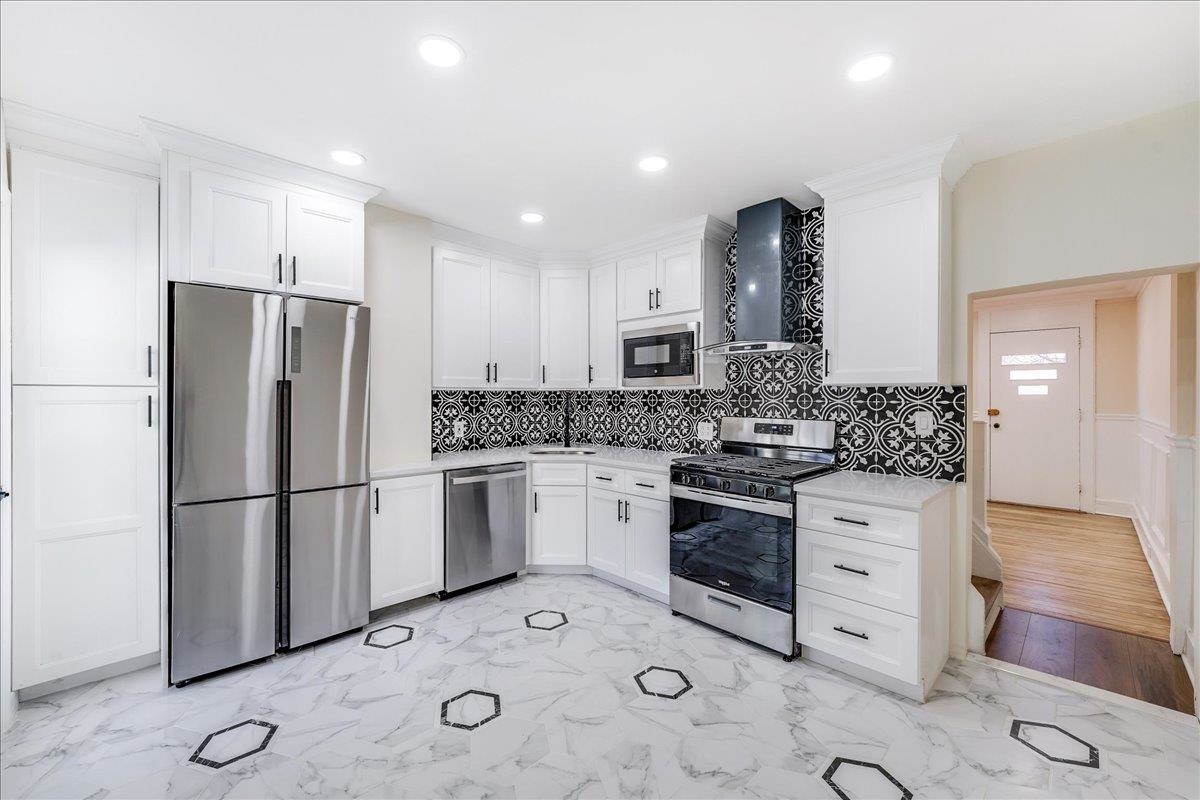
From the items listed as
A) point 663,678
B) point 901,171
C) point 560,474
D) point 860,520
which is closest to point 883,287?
point 901,171

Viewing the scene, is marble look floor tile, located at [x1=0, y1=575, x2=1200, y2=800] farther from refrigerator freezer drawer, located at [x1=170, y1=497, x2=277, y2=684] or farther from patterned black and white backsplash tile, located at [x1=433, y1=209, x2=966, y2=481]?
Result: patterned black and white backsplash tile, located at [x1=433, y1=209, x2=966, y2=481]

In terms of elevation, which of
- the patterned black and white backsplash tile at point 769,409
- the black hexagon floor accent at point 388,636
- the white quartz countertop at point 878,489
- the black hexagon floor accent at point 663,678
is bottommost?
the black hexagon floor accent at point 663,678

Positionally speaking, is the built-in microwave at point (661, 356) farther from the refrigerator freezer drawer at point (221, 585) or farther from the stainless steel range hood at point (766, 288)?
the refrigerator freezer drawer at point (221, 585)

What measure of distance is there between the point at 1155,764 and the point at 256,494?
3.75 metres

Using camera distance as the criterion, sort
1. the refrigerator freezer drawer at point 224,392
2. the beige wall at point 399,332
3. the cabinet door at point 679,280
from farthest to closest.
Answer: the cabinet door at point 679,280 < the beige wall at point 399,332 < the refrigerator freezer drawer at point 224,392

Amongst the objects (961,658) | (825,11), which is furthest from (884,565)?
(825,11)

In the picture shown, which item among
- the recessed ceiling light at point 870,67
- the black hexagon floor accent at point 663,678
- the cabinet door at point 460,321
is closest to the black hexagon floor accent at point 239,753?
the black hexagon floor accent at point 663,678

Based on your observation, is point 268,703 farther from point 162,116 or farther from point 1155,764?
point 1155,764

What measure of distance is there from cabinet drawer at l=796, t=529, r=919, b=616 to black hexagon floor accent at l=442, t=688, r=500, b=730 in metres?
1.52

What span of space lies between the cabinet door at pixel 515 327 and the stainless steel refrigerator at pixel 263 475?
1.13 meters

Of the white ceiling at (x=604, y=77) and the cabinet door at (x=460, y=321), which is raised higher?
the white ceiling at (x=604, y=77)

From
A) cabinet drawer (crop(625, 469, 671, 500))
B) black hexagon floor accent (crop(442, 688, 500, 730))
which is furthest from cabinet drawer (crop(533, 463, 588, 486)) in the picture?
black hexagon floor accent (crop(442, 688, 500, 730))

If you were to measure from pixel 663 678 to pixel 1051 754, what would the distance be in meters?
1.44

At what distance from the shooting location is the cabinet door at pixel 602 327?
3.86 meters
